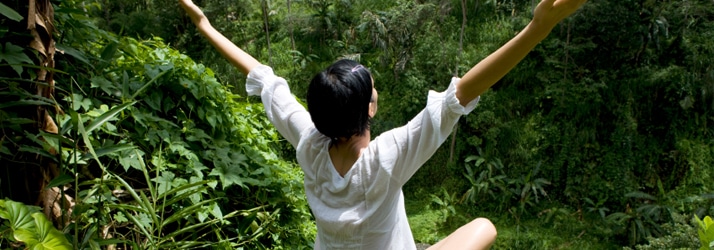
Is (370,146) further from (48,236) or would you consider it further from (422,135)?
(48,236)

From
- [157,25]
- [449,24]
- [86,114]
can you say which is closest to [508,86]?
[449,24]

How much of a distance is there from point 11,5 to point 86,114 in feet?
1.04

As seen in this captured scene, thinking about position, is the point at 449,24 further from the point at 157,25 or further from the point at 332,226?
the point at 332,226

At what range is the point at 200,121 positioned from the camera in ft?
5.95

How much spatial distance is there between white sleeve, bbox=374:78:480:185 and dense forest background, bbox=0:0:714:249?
61 centimetres

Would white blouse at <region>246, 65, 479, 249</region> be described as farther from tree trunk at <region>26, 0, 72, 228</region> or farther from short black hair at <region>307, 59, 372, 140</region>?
tree trunk at <region>26, 0, 72, 228</region>

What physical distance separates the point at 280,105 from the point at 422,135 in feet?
1.35

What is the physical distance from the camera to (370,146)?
110cm

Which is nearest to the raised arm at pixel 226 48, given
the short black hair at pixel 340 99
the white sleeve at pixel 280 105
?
the white sleeve at pixel 280 105

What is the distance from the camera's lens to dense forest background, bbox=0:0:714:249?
1470 mm

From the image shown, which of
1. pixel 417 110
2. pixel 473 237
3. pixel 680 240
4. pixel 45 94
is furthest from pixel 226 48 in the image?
pixel 417 110

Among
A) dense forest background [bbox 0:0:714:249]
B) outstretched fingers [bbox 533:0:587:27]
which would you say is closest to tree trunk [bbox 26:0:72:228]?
dense forest background [bbox 0:0:714:249]

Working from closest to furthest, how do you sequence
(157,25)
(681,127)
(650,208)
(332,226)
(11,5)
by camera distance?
1. (332,226)
2. (11,5)
3. (650,208)
4. (681,127)
5. (157,25)

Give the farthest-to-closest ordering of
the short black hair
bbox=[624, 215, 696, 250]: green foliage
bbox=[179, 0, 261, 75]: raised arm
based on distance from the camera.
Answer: bbox=[624, 215, 696, 250]: green foliage, bbox=[179, 0, 261, 75]: raised arm, the short black hair
